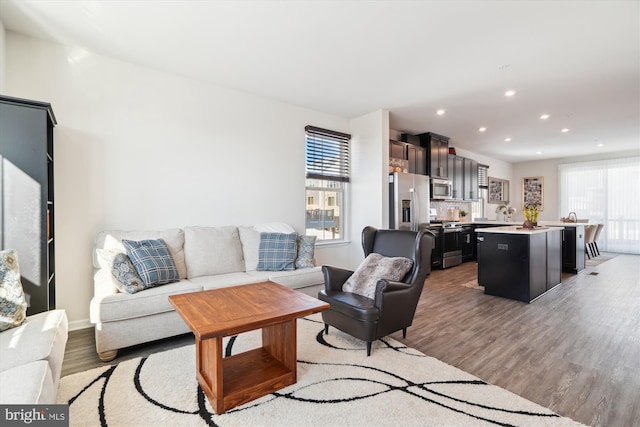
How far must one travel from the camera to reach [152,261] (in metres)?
2.71

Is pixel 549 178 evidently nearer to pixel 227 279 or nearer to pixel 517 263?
pixel 517 263

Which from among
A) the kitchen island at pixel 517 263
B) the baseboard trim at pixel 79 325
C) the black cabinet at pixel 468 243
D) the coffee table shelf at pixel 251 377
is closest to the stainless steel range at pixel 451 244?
the black cabinet at pixel 468 243

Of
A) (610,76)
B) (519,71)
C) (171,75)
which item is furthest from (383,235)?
(610,76)

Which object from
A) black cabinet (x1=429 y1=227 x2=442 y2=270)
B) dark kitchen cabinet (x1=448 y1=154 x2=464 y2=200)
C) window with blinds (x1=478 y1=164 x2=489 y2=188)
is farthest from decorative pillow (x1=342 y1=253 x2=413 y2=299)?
window with blinds (x1=478 y1=164 x2=489 y2=188)

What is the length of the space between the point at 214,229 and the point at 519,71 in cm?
392

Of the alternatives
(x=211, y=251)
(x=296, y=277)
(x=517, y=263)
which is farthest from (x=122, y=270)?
(x=517, y=263)

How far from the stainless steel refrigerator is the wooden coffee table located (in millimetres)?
3107

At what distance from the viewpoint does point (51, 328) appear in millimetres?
1736

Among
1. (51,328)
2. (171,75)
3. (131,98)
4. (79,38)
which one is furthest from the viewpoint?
(171,75)

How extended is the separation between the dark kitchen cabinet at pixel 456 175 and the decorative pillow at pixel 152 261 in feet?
19.4

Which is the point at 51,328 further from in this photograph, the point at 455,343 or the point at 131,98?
the point at 455,343

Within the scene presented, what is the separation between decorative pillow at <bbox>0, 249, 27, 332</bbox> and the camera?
1723mm

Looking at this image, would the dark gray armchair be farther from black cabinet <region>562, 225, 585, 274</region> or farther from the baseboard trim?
black cabinet <region>562, 225, 585, 274</region>

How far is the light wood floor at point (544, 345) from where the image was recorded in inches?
73.4
